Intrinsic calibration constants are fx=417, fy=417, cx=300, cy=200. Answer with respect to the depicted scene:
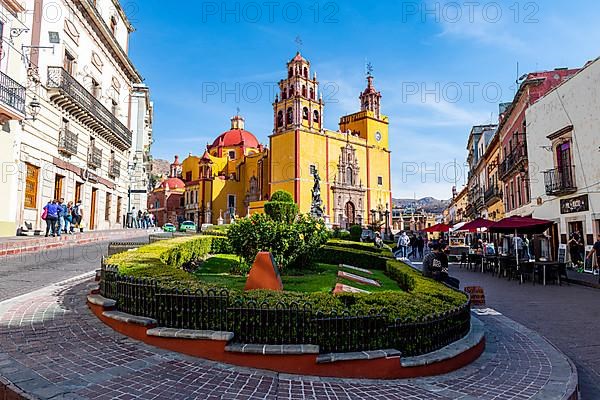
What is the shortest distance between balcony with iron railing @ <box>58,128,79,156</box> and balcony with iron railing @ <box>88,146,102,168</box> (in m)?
1.88

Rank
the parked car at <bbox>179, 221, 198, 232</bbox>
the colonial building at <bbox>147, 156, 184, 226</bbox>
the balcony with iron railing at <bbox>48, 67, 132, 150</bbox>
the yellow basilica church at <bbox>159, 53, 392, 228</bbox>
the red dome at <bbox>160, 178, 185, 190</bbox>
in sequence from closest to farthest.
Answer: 1. the balcony with iron railing at <bbox>48, 67, 132, 150</bbox>
2. the parked car at <bbox>179, 221, 198, 232</bbox>
3. the yellow basilica church at <bbox>159, 53, 392, 228</bbox>
4. the colonial building at <bbox>147, 156, 184, 226</bbox>
5. the red dome at <bbox>160, 178, 185, 190</bbox>

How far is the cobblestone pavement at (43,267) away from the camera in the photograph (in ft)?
25.6

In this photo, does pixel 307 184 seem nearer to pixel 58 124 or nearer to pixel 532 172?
pixel 532 172

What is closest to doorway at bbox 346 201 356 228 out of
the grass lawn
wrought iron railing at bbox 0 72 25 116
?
the grass lawn

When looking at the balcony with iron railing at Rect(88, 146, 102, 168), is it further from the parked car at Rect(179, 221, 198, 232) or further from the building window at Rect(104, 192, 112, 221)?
the parked car at Rect(179, 221, 198, 232)

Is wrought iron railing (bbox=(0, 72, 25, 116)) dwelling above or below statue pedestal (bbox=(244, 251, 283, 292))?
above

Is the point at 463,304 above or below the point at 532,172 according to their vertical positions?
below

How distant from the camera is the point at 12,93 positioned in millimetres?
14438

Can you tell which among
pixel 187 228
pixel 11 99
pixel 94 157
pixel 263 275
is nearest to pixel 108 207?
pixel 94 157

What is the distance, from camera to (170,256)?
9844mm

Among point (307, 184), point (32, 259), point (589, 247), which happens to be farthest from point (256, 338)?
point (307, 184)

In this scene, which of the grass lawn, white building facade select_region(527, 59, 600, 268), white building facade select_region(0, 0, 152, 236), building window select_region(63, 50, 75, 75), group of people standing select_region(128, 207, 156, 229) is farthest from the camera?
group of people standing select_region(128, 207, 156, 229)

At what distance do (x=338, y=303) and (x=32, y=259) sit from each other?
32.9 ft

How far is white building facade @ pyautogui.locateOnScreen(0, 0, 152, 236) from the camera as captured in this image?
15945 millimetres
